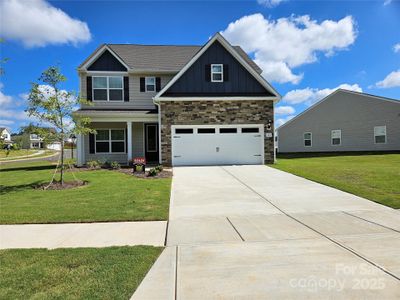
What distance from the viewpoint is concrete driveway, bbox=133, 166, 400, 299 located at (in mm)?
3295

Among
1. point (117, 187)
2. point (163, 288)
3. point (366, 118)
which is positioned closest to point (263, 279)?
point (163, 288)

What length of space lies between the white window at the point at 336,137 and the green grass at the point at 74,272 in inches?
1051

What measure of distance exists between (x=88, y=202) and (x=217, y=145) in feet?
33.8

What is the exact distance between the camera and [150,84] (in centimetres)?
1983

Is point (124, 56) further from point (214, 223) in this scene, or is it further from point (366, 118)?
point (366, 118)

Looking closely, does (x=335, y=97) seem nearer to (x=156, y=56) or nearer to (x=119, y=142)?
(x=156, y=56)

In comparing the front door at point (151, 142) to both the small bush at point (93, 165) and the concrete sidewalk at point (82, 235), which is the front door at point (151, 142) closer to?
the small bush at point (93, 165)

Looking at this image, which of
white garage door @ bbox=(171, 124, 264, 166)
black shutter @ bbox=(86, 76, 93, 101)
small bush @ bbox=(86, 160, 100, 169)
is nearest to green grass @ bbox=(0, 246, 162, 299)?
small bush @ bbox=(86, 160, 100, 169)

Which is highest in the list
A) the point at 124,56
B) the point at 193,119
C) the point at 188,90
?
the point at 124,56

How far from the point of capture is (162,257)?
13.9ft

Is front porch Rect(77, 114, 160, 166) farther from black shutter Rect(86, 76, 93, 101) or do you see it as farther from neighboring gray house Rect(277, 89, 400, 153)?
neighboring gray house Rect(277, 89, 400, 153)

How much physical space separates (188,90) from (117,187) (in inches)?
344

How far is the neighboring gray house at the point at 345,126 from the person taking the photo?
24391 millimetres

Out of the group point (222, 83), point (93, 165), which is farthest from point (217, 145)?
point (93, 165)
